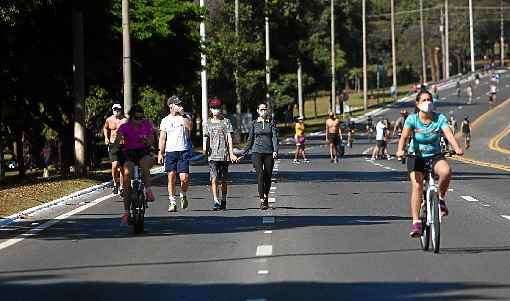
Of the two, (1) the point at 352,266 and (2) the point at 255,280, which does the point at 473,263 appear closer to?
(1) the point at 352,266

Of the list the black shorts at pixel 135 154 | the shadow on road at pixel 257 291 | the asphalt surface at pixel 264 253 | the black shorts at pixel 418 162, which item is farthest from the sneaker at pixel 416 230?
the black shorts at pixel 135 154

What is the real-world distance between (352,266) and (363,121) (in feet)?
308

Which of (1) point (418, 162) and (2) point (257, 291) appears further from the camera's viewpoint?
(1) point (418, 162)

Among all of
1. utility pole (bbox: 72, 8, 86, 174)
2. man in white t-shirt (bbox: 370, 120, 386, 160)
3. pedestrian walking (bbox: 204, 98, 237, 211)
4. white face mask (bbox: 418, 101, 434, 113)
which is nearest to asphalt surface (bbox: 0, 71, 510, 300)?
pedestrian walking (bbox: 204, 98, 237, 211)

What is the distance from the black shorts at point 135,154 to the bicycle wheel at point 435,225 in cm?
544

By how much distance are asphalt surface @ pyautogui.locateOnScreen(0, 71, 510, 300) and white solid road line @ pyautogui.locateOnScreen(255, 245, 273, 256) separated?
1 cm

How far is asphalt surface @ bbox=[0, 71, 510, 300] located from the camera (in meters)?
11.9

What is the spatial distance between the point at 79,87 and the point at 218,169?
13.6 metres

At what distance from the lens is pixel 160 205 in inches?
952

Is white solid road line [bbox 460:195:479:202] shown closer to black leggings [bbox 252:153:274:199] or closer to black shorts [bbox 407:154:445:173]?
black leggings [bbox 252:153:274:199]

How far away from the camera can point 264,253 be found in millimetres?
14977

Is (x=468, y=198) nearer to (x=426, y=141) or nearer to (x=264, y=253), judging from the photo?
(x=426, y=141)

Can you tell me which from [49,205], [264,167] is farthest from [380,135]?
[264,167]

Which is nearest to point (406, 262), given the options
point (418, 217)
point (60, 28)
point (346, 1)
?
point (418, 217)
